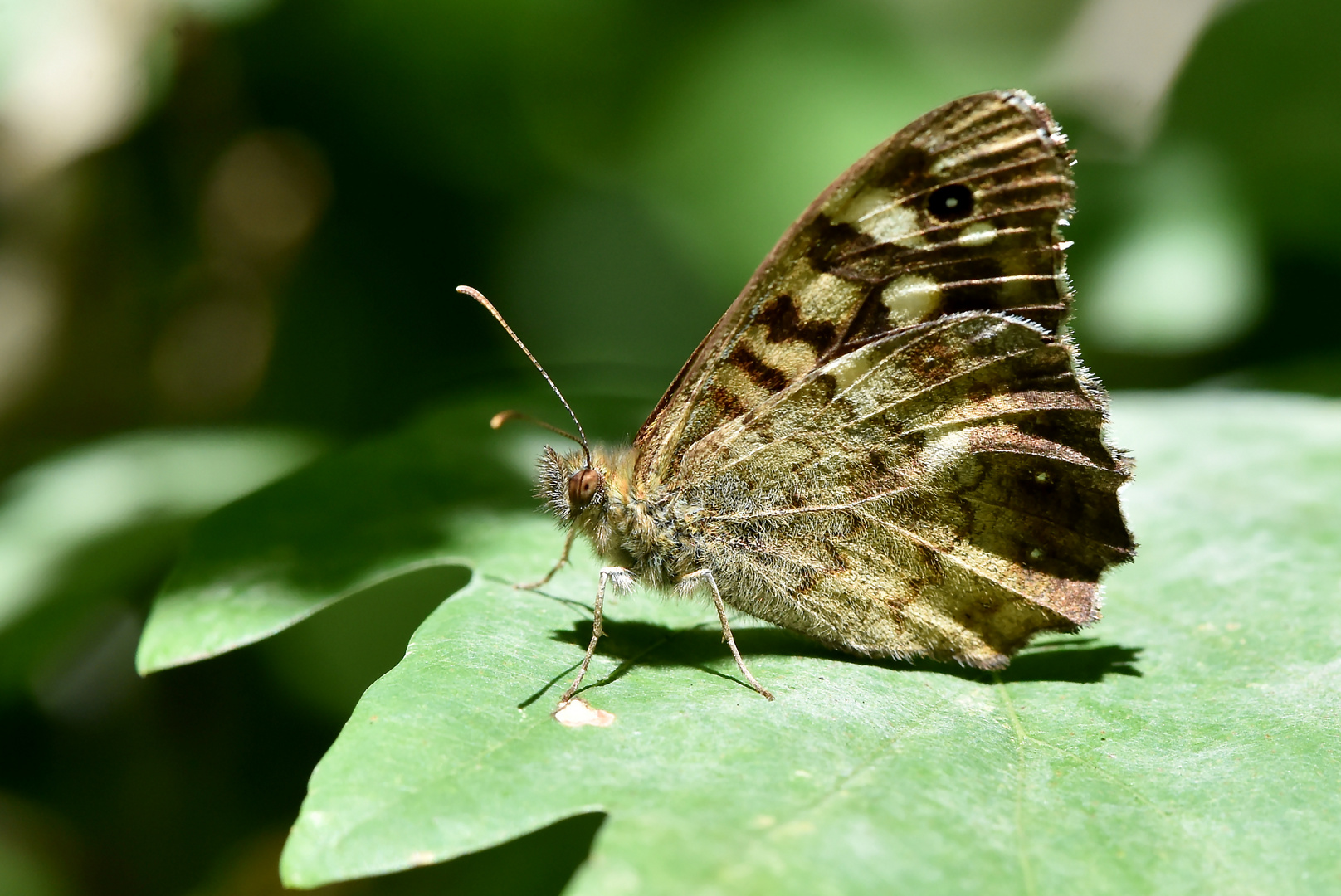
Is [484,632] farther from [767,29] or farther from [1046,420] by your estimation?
[767,29]

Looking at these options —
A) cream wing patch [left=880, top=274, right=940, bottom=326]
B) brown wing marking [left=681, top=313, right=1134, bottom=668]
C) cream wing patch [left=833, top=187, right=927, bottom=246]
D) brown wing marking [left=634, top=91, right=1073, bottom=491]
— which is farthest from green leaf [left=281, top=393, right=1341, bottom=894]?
cream wing patch [left=833, top=187, right=927, bottom=246]

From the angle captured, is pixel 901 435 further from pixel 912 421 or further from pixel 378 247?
pixel 378 247

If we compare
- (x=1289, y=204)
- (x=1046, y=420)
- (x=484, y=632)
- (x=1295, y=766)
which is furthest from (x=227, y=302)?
A: (x=1289, y=204)

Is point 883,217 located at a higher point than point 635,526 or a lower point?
higher

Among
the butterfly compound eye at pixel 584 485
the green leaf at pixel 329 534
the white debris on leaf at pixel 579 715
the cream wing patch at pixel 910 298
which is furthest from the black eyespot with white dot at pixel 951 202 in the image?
the green leaf at pixel 329 534

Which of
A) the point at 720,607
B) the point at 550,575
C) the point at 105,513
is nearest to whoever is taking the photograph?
the point at 720,607

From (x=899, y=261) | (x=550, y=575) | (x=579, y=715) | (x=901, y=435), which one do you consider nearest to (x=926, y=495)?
(x=901, y=435)

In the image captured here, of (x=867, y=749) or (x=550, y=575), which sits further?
(x=550, y=575)
